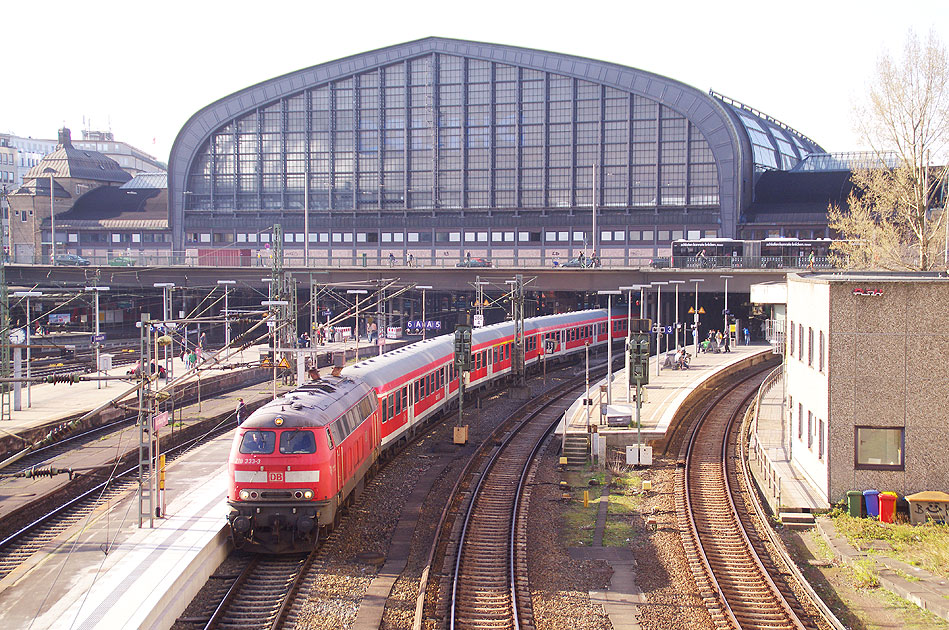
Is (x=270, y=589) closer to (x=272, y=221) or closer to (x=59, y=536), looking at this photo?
(x=59, y=536)

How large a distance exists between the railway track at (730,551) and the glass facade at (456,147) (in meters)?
60.7

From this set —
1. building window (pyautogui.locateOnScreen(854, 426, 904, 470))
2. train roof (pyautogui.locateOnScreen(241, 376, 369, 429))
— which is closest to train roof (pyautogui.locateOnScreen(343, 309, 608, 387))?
train roof (pyautogui.locateOnScreen(241, 376, 369, 429))

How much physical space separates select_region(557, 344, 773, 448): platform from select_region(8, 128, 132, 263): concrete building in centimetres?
8155

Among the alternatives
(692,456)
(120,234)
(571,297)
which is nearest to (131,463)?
(692,456)

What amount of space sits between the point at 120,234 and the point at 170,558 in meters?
96.2

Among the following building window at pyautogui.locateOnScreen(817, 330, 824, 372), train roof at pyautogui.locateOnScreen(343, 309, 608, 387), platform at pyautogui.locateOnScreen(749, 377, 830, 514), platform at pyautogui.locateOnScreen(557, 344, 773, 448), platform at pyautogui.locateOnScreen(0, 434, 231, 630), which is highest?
building window at pyautogui.locateOnScreen(817, 330, 824, 372)

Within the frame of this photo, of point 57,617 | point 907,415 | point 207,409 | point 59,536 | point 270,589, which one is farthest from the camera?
point 207,409

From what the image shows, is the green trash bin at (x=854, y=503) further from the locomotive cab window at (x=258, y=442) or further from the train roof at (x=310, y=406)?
the locomotive cab window at (x=258, y=442)

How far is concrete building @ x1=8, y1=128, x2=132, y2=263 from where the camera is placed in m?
109

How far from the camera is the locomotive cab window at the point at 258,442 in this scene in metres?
19.5

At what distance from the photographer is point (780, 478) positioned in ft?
82.8

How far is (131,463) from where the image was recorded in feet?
101

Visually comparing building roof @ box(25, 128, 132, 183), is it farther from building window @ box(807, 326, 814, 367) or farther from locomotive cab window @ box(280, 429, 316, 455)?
building window @ box(807, 326, 814, 367)

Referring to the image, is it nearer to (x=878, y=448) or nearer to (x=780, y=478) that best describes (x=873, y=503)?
(x=878, y=448)
